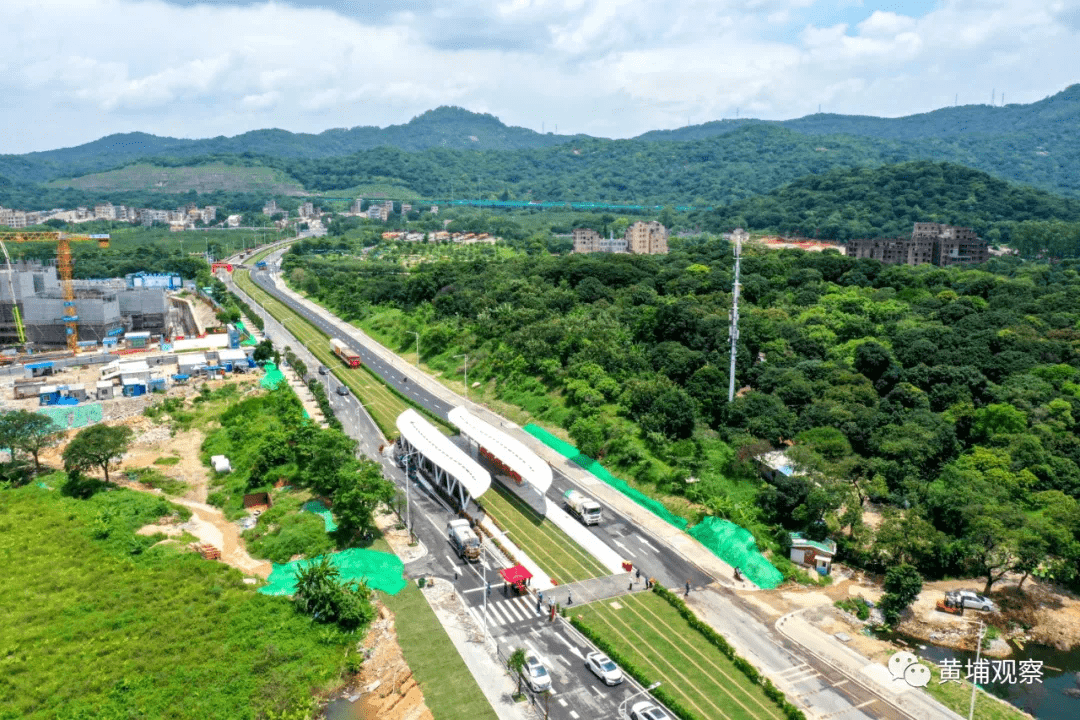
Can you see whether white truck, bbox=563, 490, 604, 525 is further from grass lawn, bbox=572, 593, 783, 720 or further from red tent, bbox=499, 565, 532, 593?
grass lawn, bbox=572, 593, 783, 720

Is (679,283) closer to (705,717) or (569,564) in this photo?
(569,564)

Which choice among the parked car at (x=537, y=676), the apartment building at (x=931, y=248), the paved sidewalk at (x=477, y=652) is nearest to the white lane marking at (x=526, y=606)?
the paved sidewalk at (x=477, y=652)

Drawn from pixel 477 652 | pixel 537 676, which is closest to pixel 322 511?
pixel 477 652

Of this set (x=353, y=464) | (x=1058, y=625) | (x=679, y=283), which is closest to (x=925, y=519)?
(x=1058, y=625)

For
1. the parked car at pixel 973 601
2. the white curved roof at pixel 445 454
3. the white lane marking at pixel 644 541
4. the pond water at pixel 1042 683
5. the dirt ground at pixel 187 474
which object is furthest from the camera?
the white curved roof at pixel 445 454

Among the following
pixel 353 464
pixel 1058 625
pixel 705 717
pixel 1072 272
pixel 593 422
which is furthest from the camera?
pixel 1072 272

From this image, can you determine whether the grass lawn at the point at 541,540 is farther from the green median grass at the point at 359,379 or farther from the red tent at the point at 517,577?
the green median grass at the point at 359,379
